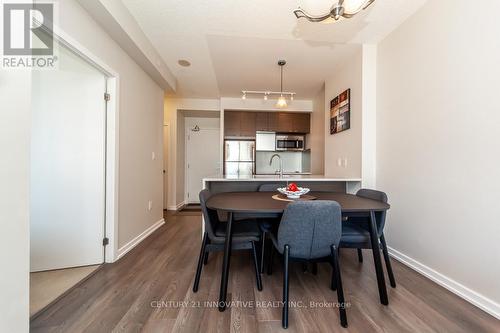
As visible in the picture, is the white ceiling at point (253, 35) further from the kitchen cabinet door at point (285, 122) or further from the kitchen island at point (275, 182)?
the kitchen island at point (275, 182)

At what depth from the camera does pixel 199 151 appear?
5.42m

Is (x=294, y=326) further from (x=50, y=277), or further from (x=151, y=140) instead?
(x=151, y=140)

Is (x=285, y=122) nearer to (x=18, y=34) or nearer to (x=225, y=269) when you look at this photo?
(x=225, y=269)

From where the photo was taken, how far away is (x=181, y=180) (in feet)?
16.8

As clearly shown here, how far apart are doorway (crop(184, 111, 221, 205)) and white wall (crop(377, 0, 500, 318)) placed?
3.95 m

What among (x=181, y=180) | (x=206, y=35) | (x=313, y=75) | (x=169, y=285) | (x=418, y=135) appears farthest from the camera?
(x=181, y=180)

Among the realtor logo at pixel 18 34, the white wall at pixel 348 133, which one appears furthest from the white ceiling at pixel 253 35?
the realtor logo at pixel 18 34

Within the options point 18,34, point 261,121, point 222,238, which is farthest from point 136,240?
point 261,121

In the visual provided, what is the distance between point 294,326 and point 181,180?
171 inches

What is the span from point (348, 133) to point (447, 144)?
4.08 feet

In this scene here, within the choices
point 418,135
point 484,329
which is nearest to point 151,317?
point 484,329

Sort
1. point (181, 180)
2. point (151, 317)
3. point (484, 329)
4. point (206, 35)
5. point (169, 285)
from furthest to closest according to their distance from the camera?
1. point (181, 180)
2. point (206, 35)
3. point (169, 285)
4. point (151, 317)
5. point (484, 329)

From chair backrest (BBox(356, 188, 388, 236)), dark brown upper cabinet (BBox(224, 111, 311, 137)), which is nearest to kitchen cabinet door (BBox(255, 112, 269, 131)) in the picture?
dark brown upper cabinet (BBox(224, 111, 311, 137))

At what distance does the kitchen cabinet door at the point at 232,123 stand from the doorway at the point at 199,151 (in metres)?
0.81
